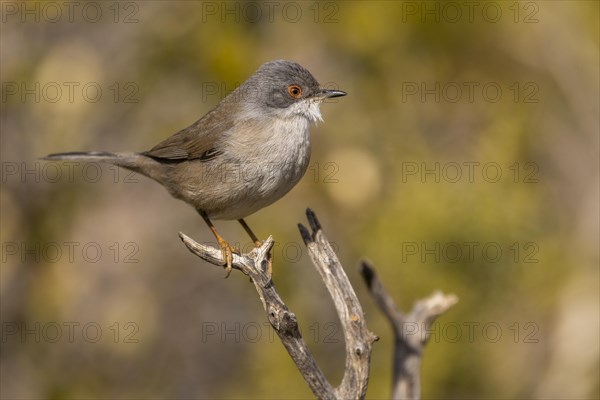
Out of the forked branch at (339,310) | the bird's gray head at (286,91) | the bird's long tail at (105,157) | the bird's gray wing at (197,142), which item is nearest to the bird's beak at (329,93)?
the bird's gray head at (286,91)

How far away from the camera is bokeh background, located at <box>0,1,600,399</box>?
6.28m

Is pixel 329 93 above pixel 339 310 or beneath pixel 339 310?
above

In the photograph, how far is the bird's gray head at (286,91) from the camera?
Result: 216 inches

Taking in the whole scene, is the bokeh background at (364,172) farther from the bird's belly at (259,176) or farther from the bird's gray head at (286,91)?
the bird's belly at (259,176)

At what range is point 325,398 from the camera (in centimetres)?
431

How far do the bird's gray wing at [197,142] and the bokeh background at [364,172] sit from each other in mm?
772

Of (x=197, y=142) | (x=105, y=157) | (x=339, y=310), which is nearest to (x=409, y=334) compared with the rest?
(x=339, y=310)

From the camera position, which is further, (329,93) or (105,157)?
(105,157)

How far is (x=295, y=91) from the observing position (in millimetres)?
5520

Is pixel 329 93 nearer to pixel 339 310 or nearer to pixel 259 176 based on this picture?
pixel 259 176

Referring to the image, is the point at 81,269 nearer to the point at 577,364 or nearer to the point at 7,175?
the point at 7,175

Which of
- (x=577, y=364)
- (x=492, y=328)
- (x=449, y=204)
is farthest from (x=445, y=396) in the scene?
(x=449, y=204)

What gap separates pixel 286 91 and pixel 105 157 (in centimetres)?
132

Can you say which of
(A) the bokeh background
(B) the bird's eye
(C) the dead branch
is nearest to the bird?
(B) the bird's eye
